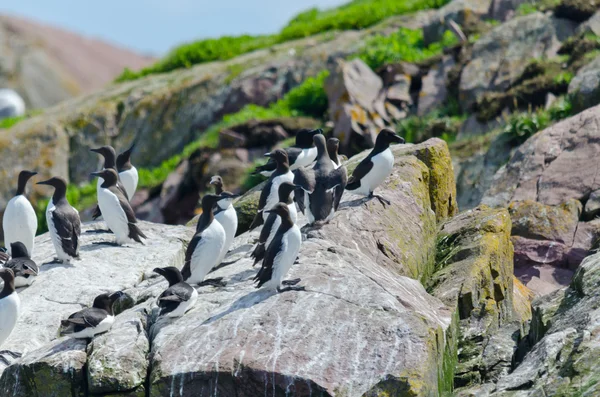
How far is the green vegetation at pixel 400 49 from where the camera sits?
2452cm

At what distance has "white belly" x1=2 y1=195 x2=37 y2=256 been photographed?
13.4m

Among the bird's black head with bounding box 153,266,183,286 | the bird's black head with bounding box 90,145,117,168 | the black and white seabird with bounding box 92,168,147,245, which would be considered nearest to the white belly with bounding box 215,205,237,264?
the bird's black head with bounding box 153,266,183,286

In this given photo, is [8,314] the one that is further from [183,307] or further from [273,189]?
[273,189]

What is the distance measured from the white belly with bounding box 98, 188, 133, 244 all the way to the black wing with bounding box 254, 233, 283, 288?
3998 millimetres

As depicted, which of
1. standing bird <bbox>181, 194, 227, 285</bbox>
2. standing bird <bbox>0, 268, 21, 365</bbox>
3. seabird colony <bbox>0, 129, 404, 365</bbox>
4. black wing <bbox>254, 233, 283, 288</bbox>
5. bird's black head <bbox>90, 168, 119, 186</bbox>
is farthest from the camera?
bird's black head <bbox>90, 168, 119, 186</bbox>

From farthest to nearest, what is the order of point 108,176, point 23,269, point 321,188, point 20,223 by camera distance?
point 108,176
point 20,223
point 23,269
point 321,188

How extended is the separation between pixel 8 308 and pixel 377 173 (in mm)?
4798

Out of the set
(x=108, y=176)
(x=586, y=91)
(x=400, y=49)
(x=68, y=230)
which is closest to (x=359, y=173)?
(x=108, y=176)

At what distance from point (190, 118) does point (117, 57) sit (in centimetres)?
5253

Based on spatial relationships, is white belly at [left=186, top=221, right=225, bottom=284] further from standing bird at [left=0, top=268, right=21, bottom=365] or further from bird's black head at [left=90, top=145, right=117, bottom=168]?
bird's black head at [left=90, top=145, right=117, bottom=168]

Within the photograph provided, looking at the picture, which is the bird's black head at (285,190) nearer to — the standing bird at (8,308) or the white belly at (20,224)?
the standing bird at (8,308)

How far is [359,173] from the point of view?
12.7 m

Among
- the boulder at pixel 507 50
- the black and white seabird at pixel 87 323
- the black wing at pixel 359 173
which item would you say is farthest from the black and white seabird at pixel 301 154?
the boulder at pixel 507 50

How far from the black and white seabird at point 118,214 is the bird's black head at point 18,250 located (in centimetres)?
131
